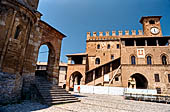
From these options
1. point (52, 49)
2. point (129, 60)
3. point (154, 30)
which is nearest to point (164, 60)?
point (129, 60)

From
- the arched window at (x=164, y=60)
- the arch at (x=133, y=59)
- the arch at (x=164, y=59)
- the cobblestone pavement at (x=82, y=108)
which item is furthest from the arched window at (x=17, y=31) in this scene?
the arched window at (x=164, y=60)

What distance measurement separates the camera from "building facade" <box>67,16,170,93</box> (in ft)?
61.3

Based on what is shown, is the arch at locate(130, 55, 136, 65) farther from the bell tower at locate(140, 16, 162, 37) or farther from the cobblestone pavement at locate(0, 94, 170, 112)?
the cobblestone pavement at locate(0, 94, 170, 112)

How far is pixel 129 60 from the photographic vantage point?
1994 centimetres

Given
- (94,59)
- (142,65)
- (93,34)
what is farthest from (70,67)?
(142,65)

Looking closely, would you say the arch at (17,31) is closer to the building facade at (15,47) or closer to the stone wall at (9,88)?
the building facade at (15,47)

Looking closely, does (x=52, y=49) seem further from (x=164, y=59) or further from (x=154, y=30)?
(x=154, y=30)

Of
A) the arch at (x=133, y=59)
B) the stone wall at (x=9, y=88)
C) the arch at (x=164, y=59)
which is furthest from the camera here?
the arch at (x=133, y=59)

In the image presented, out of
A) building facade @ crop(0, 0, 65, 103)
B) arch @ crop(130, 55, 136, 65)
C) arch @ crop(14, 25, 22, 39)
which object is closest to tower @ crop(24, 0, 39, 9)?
building facade @ crop(0, 0, 65, 103)

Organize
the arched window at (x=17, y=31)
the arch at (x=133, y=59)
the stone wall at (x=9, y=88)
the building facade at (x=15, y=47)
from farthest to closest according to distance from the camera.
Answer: the arch at (x=133, y=59), the arched window at (x=17, y=31), the building facade at (x=15, y=47), the stone wall at (x=9, y=88)

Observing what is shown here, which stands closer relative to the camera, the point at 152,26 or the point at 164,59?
the point at 164,59

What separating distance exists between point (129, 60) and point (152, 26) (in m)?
12.3

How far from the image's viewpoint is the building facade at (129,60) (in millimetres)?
18688

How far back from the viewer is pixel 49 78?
35.6 ft
